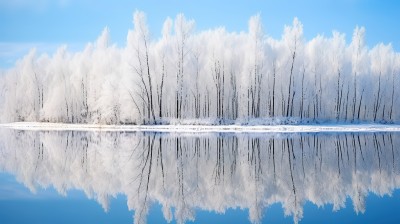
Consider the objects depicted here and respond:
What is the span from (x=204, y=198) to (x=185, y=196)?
0.58 metres

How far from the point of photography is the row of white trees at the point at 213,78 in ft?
171

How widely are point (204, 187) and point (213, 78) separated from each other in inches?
1709

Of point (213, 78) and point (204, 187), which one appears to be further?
point (213, 78)

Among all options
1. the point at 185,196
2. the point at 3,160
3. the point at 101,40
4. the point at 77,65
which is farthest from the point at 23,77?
the point at 185,196

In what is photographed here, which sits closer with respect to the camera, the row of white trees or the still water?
the still water

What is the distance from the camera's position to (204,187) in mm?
12773

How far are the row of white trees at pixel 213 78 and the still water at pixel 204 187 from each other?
95.2ft

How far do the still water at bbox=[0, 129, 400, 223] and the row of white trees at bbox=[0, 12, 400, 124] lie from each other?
2901 cm

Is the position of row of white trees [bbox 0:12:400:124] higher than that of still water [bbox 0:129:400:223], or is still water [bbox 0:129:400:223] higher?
row of white trees [bbox 0:12:400:124]

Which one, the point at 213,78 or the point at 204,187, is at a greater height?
the point at 213,78

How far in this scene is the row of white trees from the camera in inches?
2050

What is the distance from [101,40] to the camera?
65812 millimetres

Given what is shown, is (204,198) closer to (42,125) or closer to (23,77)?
(42,125)

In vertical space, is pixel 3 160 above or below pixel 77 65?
below
